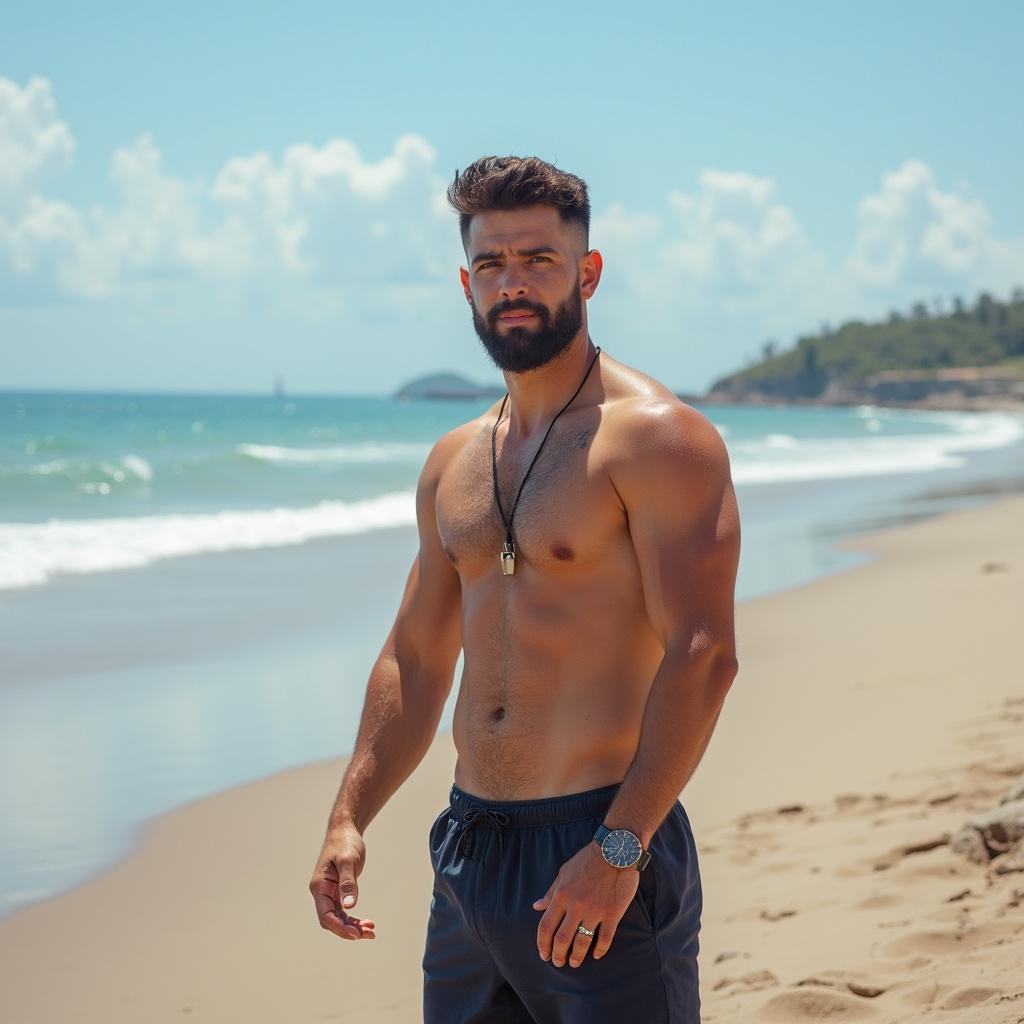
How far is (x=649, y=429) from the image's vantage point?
88.4 inches

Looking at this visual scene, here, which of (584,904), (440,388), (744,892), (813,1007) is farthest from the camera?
(440,388)

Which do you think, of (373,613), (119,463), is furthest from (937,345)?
(373,613)

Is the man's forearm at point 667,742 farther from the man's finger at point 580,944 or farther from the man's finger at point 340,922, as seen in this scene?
the man's finger at point 340,922

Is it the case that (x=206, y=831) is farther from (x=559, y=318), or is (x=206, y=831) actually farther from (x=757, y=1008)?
(x=559, y=318)

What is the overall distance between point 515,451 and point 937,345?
141 m

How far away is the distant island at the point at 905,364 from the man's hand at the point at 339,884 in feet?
367

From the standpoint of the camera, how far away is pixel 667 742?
211 centimetres

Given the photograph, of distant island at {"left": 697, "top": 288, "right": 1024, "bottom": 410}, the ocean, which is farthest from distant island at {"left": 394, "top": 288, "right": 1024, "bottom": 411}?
the ocean

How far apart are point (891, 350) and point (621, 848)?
142729 millimetres

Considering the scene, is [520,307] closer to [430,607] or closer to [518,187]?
[518,187]

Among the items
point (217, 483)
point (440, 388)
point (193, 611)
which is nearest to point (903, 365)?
point (440, 388)

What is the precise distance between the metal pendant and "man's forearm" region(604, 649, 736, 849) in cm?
37

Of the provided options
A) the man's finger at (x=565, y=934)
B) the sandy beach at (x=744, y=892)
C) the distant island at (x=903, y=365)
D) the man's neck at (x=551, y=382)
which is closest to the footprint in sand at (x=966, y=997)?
the sandy beach at (x=744, y=892)

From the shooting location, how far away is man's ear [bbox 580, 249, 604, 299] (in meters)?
2.46
